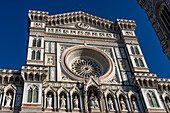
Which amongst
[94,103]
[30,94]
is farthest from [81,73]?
[30,94]

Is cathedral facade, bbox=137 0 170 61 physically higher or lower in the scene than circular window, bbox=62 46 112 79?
higher

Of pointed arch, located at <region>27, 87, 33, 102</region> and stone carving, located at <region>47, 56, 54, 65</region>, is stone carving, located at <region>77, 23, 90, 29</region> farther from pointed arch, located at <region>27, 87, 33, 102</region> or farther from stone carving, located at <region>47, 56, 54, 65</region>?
pointed arch, located at <region>27, 87, 33, 102</region>

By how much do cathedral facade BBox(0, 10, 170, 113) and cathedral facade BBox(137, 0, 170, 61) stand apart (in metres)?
2.10

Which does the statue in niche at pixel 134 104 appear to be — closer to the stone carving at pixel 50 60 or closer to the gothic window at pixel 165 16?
the stone carving at pixel 50 60

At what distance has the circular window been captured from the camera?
1759 centimetres

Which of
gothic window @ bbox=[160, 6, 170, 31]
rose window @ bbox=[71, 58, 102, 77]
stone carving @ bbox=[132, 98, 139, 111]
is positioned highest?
gothic window @ bbox=[160, 6, 170, 31]

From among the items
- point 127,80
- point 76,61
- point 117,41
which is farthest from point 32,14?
point 127,80

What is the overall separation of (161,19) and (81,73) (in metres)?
9.29

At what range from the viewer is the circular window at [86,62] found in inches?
693

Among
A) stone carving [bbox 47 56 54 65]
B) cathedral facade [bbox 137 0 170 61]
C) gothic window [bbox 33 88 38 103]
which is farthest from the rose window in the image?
cathedral facade [bbox 137 0 170 61]

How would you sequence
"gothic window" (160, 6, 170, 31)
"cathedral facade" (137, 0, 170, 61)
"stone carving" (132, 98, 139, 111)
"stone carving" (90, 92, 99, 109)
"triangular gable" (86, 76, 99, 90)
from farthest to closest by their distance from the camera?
"gothic window" (160, 6, 170, 31) → "cathedral facade" (137, 0, 170, 61) → "triangular gable" (86, 76, 99, 90) → "stone carving" (132, 98, 139, 111) → "stone carving" (90, 92, 99, 109)

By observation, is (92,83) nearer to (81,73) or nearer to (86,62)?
(81,73)

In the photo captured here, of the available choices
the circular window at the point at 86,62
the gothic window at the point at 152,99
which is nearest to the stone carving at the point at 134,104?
the gothic window at the point at 152,99

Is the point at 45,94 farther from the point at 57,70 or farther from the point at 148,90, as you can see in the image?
the point at 148,90
